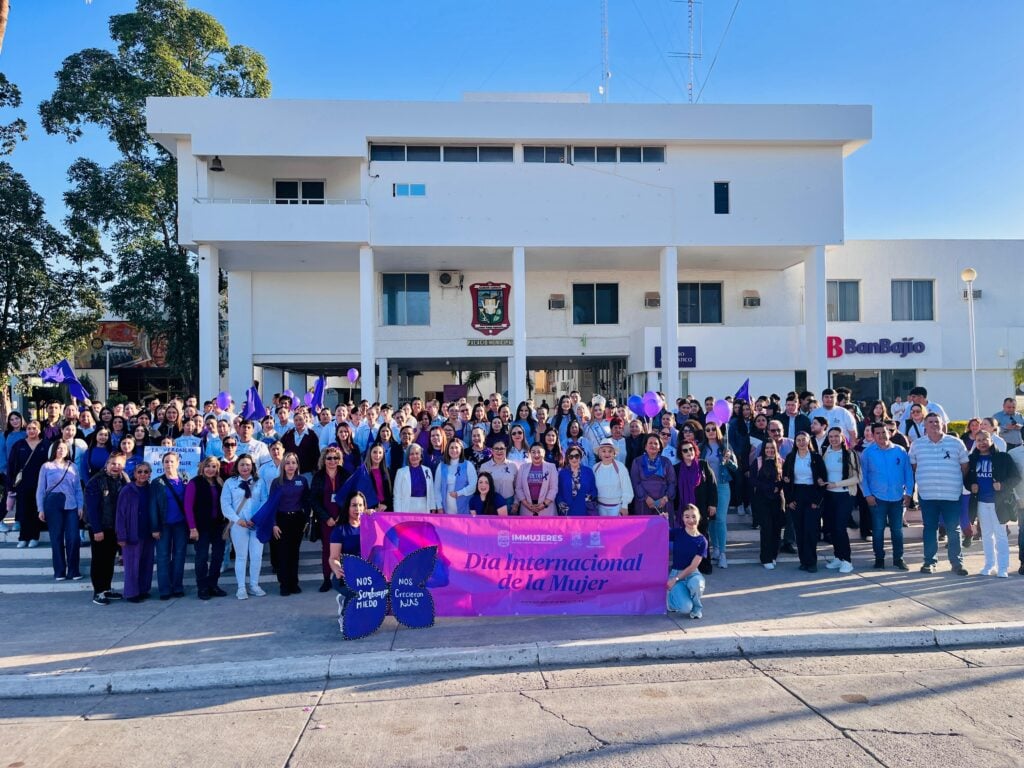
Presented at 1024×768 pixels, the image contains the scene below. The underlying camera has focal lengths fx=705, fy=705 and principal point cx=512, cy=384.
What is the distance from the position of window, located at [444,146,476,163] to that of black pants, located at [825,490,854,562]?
16.1m

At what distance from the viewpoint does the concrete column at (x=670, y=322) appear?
2158 centimetres

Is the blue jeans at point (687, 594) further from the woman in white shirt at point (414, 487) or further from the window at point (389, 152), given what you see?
the window at point (389, 152)

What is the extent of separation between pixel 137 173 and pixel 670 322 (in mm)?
18961

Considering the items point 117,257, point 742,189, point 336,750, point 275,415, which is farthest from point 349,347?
point 336,750

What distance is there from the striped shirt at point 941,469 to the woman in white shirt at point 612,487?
149 inches

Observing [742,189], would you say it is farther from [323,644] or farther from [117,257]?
[117,257]

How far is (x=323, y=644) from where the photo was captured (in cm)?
679

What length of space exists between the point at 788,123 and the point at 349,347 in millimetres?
15767

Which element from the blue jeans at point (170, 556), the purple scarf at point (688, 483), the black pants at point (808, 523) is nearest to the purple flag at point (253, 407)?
the blue jeans at point (170, 556)

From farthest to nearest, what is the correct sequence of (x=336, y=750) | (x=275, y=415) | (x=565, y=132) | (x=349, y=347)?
(x=349, y=347) → (x=565, y=132) → (x=275, y=415) → (x=336, y=750)

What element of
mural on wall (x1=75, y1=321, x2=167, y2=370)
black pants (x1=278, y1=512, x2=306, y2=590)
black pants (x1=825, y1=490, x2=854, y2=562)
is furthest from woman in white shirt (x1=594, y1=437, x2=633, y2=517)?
mural on wall (x1=75, y1=321, x2=167, y2=370)

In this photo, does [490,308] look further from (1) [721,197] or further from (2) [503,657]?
(2) [503,657]

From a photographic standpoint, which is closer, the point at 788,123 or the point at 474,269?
the point at 788,123

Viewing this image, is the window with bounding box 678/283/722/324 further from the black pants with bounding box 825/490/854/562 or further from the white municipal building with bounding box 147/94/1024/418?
the black pants with bounding box 825/490/854/562
